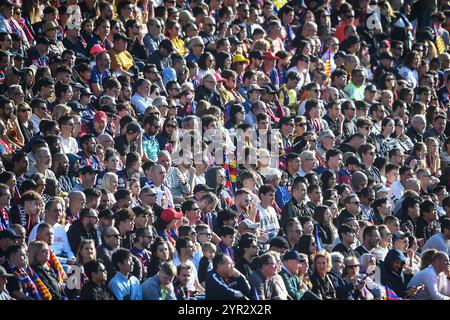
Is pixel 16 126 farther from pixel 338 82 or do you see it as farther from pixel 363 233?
pixel 338 82

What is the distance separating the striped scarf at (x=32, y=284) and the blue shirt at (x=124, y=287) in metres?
0.63

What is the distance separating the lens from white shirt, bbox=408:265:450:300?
14.9 metres

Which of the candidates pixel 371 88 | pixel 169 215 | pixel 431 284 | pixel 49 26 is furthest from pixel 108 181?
pixel 371 88

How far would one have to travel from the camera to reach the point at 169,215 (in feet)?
46.7

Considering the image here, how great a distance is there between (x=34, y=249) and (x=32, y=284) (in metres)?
0.37

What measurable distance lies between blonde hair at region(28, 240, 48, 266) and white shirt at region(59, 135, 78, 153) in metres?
2.51

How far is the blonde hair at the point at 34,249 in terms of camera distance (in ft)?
40.9

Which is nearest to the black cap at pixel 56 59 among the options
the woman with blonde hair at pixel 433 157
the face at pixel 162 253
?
the face at pixel 162 253

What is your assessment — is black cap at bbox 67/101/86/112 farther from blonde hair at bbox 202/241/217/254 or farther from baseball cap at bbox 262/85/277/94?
baseball cap at bbox 262/85/277/94

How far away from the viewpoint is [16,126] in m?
14.9

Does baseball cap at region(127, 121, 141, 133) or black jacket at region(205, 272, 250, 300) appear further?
baseball cap at region(127, 121, 141, 133)

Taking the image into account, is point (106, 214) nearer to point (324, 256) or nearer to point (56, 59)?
point (324, 256)

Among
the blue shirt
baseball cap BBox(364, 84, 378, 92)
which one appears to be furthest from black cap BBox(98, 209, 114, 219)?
baseball cap BBox(364, 84, 378, 92)

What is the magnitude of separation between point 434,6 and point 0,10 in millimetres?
9802
